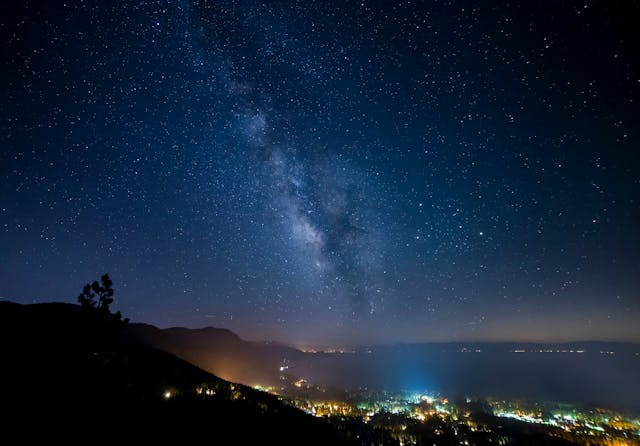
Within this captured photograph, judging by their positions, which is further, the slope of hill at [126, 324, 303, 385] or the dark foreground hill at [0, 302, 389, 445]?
the slope of hill at [126, 324, 303, 385]

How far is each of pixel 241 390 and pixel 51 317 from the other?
2523 inches

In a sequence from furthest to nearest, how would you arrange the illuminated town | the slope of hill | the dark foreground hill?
the slope of hill
the illuminated town
the dark foreground hill

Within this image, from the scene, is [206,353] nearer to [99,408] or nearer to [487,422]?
[487,422]

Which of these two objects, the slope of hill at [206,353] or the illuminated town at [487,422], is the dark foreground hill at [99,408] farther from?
the slope of hill at [206,353]

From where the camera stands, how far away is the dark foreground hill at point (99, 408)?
21.0 m

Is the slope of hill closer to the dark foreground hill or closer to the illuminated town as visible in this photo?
the illuminated town

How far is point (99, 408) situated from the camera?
24.8 metres

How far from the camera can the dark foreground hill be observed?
69.0 feet

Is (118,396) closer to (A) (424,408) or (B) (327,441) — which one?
(B) (327,441)

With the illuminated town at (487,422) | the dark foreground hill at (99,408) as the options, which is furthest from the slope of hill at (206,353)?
the dark foreground hill at (99,408)

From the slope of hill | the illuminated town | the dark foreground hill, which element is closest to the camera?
the dark foreground hill

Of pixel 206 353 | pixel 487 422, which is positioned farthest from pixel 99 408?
pixel 206 353

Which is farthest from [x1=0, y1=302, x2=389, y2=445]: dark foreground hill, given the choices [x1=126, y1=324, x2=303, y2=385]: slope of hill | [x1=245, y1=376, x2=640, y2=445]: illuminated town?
[x1=126, y1=324, x2=303, y2=385]: slope of hill

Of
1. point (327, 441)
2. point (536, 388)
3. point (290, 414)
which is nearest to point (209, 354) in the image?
point (290, 414)
